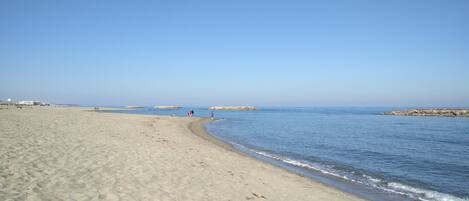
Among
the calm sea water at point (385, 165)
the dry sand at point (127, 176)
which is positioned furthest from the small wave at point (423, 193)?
the dry sand at point (127, 176)

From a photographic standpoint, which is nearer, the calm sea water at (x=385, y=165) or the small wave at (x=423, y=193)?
the small wave at (x=423, y=193)

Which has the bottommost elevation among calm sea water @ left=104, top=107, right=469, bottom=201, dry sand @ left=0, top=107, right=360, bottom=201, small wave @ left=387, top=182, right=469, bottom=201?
small wave @ left=387, top=182, right=469, bottom=201

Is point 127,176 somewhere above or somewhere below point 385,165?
above

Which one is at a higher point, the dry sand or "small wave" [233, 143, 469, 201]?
the dry sand

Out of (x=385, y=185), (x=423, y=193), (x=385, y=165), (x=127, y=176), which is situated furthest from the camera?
(x=385, y=165)

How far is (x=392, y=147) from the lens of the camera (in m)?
21.9

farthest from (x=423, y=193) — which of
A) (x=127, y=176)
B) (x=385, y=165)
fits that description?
(x=127, y=176)

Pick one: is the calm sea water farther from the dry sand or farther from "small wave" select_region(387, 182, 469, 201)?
the dry sand

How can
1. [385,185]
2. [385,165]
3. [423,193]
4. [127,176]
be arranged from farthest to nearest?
[385,165] → [385,185] → [423,193] → [127,176]

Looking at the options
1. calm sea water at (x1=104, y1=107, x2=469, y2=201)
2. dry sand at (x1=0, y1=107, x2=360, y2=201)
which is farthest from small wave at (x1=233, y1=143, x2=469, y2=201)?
dry sand at (x1=0, y1=107, x2=360, y2=201)

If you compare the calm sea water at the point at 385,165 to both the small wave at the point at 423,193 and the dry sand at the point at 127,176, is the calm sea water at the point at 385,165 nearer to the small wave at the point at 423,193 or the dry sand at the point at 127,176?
the small wave at the point at 423,193

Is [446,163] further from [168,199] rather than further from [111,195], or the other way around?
[111,195]

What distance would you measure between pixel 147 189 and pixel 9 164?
159 inches

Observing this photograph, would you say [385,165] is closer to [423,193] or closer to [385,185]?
[385,185]
